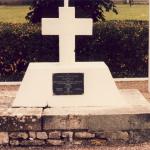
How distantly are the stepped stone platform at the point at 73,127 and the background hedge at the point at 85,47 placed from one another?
4.39 metres

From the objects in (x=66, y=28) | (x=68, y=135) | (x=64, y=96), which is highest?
(x=66, y=28)

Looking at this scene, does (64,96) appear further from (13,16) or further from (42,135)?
(13,16)

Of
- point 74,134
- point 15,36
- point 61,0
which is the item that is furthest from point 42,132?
point 61,0

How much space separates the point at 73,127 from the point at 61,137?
7.7 inches

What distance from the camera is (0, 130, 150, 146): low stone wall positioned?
6668mm

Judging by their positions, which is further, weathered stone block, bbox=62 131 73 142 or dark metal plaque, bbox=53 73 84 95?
dark metal plaque, bbox=53 73 84 95

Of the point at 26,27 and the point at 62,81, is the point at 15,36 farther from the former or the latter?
the point at 62,81

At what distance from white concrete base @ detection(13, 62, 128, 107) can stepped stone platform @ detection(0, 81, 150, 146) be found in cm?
27

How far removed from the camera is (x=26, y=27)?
37.3 ft

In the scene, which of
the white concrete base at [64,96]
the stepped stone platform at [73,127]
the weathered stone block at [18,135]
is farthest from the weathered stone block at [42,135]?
the white concrete base at [64,96]

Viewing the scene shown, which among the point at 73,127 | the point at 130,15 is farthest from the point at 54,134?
the point at 130,15

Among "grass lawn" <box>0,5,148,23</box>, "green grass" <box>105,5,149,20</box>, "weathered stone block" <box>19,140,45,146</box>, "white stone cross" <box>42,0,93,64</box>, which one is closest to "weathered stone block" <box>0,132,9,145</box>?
"weathered stone block" <box>19,140,45,146</box>

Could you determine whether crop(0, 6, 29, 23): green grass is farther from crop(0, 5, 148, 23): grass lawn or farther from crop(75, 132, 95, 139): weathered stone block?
crop(75, 132, 95, 139): weathered stone block

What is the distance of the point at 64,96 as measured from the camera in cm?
705
